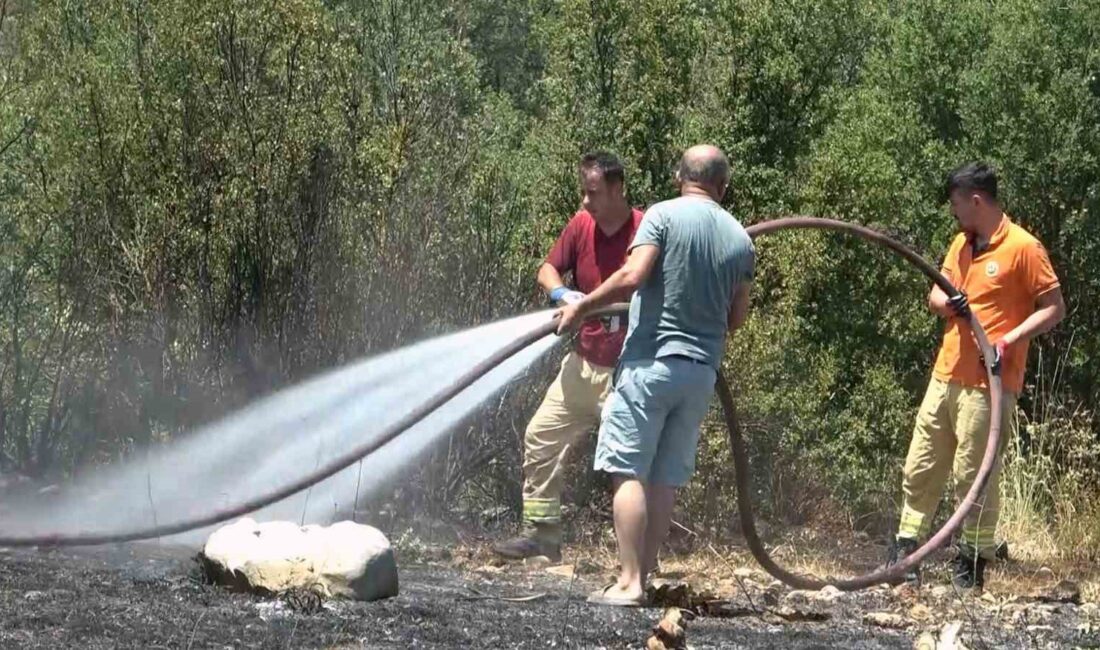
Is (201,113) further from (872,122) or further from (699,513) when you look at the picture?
(872,122)

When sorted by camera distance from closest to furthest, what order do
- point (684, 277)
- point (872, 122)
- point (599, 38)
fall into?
point (684, 277), point (599, 38), point (872, 122)

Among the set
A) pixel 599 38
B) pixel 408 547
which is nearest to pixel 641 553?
pixel 408 547

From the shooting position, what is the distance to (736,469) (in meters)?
6.45

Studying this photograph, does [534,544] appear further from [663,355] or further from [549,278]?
[663,355]

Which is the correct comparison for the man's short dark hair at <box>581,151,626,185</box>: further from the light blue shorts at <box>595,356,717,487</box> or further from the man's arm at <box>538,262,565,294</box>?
the light blue shorts at <box>595,356,717,487</box>

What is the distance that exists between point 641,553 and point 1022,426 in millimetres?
7761

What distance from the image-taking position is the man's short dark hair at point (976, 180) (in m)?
7.01

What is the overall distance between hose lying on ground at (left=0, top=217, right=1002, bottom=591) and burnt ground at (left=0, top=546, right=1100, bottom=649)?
0.31ft

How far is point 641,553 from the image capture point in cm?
575

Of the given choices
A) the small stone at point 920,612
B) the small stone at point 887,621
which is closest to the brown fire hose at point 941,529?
the small stone at point 920,612

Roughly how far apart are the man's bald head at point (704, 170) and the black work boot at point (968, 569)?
2076 millimetres

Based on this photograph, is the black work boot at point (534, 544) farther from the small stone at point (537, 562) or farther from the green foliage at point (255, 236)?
the green foliage at point (255, 236)

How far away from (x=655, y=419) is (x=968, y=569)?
1993 mm

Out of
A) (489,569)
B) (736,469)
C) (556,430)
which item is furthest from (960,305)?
(489,569)
